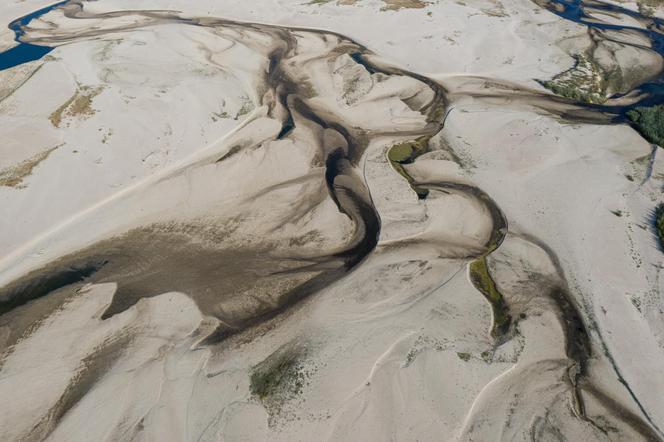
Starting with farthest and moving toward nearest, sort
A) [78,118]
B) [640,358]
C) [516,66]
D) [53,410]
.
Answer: [516,66], [78,118], [640,358], [53,410]

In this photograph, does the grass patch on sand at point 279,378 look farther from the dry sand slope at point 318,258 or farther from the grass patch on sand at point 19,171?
the grass patch on sand at point 19,171

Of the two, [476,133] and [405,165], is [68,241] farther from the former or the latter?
[476,133]

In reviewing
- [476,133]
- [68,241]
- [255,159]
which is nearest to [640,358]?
[476,133]

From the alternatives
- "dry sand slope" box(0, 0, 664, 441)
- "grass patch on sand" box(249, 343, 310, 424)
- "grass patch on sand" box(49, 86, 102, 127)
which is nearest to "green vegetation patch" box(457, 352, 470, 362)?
→ "dry sand slope" box(0, 0, 664, 441)

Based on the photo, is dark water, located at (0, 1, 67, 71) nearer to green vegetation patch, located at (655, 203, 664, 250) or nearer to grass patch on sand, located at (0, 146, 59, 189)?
grass patch on sand, located at (0, 146, 59, 189)

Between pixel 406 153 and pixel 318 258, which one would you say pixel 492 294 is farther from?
pixel 406 153

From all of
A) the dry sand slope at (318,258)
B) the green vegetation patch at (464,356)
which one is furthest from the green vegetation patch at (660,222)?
the green vegetation patch at (464,356)
